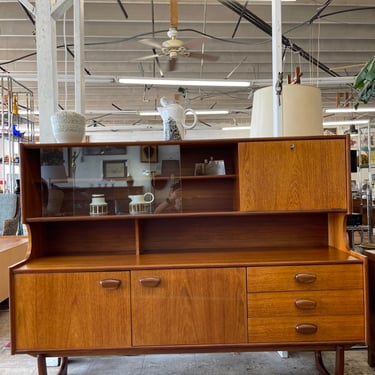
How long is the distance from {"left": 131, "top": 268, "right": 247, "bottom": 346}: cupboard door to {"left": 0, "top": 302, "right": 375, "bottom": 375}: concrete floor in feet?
2.06

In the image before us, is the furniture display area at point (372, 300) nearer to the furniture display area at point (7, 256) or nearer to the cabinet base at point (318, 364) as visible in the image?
the cabinet base at point (318, 364)

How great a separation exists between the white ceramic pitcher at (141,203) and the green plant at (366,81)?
1.60 metres

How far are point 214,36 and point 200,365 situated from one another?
184 inches

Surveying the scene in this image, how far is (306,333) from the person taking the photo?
1.85m

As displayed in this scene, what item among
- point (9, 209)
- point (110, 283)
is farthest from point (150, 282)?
point (9, 209)

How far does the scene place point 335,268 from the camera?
186cm

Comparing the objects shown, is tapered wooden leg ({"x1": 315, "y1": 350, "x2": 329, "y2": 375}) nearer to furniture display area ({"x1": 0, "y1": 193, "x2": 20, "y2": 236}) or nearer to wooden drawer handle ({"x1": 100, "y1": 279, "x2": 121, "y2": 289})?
wooden drawer handle ({"x1": 100, "y1": 279, "x2": 121, "y2": 289})

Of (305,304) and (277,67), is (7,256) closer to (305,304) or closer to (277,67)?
(305,304)

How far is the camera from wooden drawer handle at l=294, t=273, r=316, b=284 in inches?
73.0

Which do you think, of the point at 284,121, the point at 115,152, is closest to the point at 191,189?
the point at 115,152

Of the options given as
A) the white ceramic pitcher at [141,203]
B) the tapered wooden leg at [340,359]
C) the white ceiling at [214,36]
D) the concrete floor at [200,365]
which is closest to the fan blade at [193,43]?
the white ceiling at [214,36]

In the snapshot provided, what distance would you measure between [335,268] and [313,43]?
4942 millimetres

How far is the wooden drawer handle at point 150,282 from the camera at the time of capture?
6.02ft

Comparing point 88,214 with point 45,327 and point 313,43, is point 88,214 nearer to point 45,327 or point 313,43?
point 45,327
